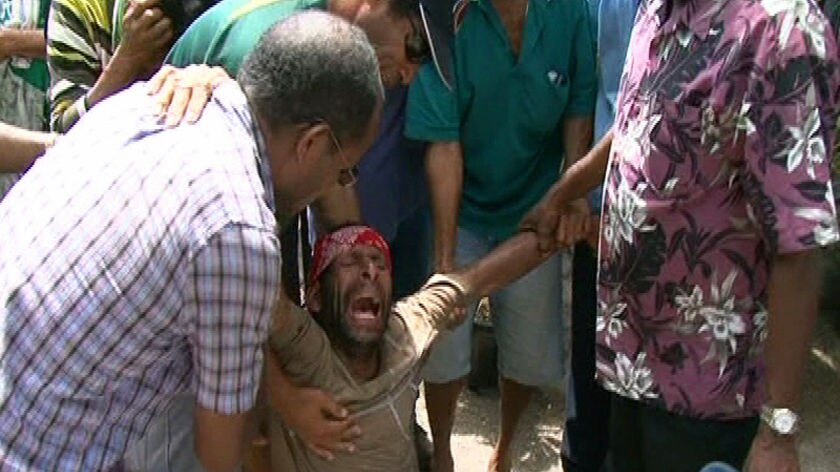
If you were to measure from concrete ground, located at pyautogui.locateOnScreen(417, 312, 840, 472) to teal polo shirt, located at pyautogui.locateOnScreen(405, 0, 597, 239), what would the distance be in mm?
921

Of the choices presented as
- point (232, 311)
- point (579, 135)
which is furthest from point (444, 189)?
point (232, 311)

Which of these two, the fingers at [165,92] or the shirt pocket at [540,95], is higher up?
the fingers at [165,92]

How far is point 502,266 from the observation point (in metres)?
3.13

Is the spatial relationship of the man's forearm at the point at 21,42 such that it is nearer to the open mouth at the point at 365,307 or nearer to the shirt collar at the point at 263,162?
the open mouth at the point at 365,307

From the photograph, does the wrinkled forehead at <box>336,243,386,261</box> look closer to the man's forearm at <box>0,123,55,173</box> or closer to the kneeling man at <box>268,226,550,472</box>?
the kneeling man at <box>268,226,550,472</box>

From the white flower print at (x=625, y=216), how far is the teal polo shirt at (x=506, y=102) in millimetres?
887

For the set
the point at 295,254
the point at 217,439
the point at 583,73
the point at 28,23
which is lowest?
the point at 295,254

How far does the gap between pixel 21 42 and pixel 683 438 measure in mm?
2246

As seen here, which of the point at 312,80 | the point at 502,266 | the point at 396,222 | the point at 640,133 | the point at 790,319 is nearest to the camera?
the point at 312,80

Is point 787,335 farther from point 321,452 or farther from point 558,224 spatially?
point 321,452

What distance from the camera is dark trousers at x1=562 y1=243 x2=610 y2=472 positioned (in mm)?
3574

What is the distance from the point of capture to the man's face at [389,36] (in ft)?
9.64

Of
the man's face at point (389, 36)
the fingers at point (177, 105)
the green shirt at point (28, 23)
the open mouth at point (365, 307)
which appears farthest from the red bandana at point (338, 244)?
the green shirt at point (28, 23)

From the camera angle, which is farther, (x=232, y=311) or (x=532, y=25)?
(x=532, y=25)
